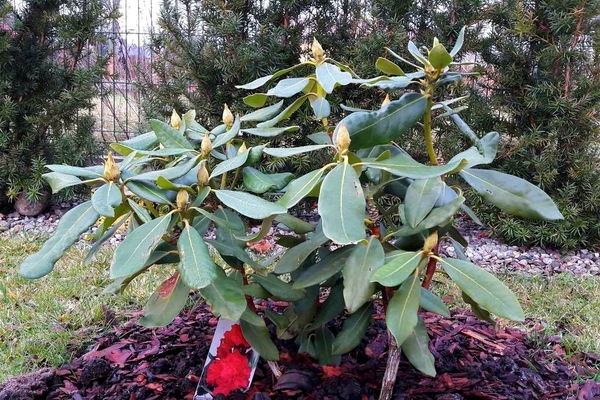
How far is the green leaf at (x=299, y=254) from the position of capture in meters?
1.36

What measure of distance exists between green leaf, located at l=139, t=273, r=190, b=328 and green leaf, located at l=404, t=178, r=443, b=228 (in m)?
0.59

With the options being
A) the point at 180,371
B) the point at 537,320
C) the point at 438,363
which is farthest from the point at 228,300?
the point at 537,320

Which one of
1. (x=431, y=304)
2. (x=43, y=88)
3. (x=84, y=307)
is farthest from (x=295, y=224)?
(x=43, y=88)

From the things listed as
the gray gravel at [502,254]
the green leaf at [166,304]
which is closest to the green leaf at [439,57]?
the green leaf at [166,304]

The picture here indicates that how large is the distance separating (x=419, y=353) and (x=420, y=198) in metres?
0.40

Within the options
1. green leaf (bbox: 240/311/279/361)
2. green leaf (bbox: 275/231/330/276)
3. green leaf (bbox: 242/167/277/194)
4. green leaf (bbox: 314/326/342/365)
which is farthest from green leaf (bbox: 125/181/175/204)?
green leaf (bbox: 314/326/342/365)

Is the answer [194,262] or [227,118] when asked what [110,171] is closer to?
[194,262]

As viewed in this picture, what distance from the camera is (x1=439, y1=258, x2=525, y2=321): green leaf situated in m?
1.13

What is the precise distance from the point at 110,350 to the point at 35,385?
28cm

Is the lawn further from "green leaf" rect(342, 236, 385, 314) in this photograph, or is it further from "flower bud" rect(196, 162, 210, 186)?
"green leaf" rect(342, 236, 385, 314)

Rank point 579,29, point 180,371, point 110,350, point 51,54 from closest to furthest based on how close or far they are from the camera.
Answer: point 180,371 < point 110,350 < point 579,29 < point 51,54

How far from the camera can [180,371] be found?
180 cm

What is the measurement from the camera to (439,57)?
1.22 metres

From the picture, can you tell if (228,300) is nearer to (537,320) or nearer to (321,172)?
(321,172)
